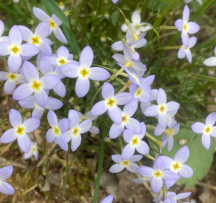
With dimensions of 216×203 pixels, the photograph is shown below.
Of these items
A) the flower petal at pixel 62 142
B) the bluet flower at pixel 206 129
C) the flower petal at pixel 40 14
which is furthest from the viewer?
the bluet flower at pixel 206 129

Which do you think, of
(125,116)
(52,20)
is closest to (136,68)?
(125,116)

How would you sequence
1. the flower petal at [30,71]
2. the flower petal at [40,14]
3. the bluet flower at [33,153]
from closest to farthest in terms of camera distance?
the flower petal at [30,71] < the flower petal at [40,14] < the bluet flower at [33,153]

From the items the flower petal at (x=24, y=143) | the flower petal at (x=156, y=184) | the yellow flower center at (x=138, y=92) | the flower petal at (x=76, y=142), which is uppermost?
the flower petal at (x=24, y=143)

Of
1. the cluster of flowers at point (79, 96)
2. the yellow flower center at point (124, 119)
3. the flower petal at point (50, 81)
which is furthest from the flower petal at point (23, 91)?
the yellow flower center at point (124, 119)

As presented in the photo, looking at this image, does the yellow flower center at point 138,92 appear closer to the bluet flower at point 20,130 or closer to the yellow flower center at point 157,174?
the yellow flower center at point 157,174

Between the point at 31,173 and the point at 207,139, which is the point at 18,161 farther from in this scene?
Result: the point at 207,139

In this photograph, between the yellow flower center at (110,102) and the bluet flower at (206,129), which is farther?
the bluet flower at (206,129)

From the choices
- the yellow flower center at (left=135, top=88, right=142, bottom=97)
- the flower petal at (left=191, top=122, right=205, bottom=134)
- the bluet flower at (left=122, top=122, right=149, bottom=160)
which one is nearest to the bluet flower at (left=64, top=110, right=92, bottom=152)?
the bluet flower at (left=122, top=122, right=149, bottom=160)

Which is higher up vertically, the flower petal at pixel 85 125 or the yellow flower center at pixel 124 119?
the flower petal at pixel 85 125
